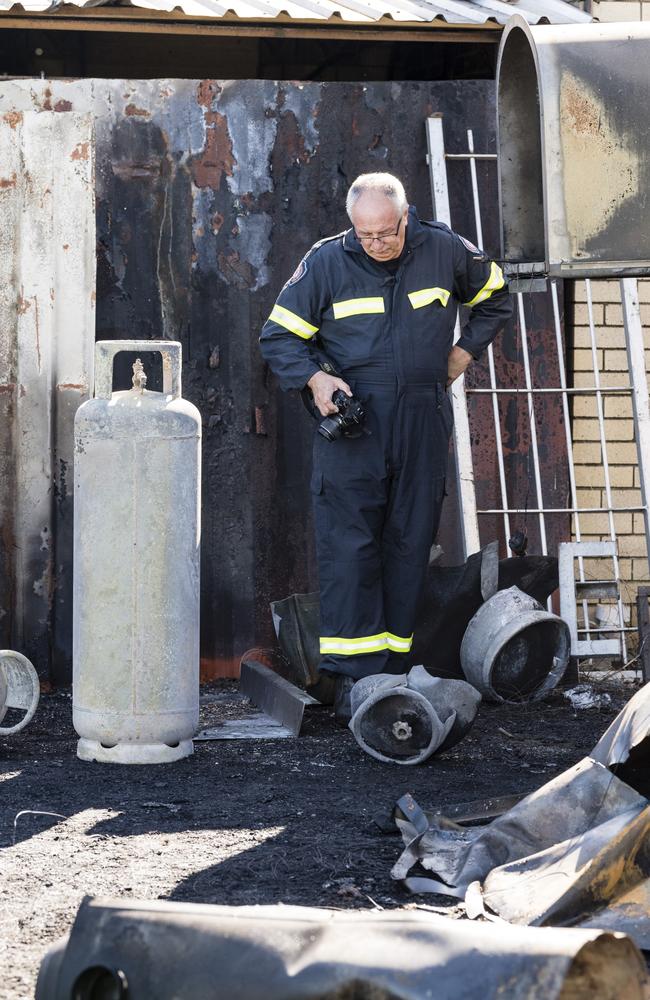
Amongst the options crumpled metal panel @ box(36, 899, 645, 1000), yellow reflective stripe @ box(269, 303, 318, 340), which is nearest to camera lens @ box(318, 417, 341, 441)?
yellow reflective stripe @ box(269, 303, 318, 340)

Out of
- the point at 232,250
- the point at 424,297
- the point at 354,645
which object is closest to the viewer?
the point at 354,645

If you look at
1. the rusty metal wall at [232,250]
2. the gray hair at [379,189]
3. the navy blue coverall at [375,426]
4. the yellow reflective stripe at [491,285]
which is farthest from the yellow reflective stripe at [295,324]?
the rusty metal wall at [232,250]

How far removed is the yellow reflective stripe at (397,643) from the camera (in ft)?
18.2

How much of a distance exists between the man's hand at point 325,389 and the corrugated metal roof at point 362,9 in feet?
6.89

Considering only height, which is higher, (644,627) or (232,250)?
(232,250)

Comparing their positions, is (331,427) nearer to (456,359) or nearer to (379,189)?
(456,359)

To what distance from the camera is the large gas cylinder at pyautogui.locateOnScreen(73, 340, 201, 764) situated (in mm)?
4777

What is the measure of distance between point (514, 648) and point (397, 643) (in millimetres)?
593

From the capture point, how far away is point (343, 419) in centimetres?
534

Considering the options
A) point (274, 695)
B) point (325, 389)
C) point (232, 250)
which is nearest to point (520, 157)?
point (325, 389)

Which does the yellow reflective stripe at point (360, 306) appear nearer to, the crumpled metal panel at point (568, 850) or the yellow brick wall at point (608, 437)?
the yellow brick wall at point (608, 437)

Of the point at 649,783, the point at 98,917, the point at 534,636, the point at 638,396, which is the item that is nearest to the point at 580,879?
the point at 649,783

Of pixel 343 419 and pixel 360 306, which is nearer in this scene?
pixel 343 419

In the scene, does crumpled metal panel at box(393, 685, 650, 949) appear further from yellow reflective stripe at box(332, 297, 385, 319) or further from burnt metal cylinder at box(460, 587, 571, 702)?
yellow reflective stripe at box(332, 297, 385, 319)
